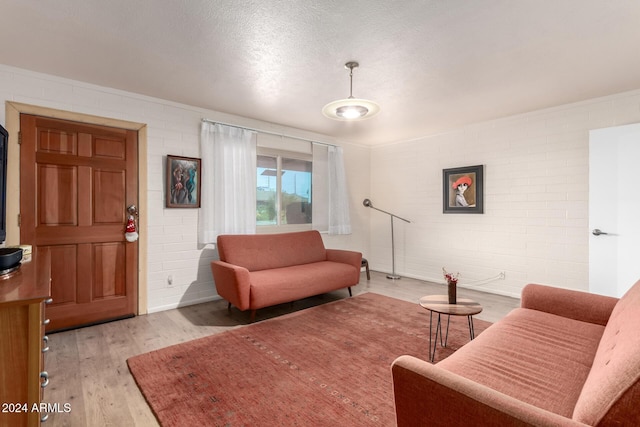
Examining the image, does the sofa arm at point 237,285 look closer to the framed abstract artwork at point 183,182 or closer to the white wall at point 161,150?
the white wall at point 161,150

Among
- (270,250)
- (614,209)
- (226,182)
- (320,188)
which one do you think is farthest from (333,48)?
(614,209)

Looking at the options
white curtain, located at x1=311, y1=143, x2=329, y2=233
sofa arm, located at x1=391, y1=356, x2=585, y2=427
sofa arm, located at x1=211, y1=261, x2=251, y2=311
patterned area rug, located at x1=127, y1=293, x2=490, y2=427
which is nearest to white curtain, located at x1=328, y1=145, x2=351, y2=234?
white curtain, located at x1=311, y1=143, x2=329, y2=233

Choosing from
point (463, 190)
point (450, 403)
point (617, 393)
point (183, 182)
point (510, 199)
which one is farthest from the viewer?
point (463, 190)

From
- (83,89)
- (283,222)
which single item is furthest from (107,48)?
(283,222)

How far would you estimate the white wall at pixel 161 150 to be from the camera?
2954 mm

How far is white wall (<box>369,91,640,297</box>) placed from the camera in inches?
142

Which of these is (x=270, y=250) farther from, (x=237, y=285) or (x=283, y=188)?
(x=283, y=188)

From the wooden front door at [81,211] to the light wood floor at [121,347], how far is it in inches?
11.1

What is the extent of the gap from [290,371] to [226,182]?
101 inches

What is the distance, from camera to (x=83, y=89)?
3061 millimetres

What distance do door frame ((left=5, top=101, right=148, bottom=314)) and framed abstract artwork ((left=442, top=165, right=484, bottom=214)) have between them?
4.21 m

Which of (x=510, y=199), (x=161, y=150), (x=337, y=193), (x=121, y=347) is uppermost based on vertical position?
(x=161, y=150)

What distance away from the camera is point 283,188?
15.6 ft

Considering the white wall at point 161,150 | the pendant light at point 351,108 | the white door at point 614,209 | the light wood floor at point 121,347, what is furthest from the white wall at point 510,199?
the white wall at point 161,150
